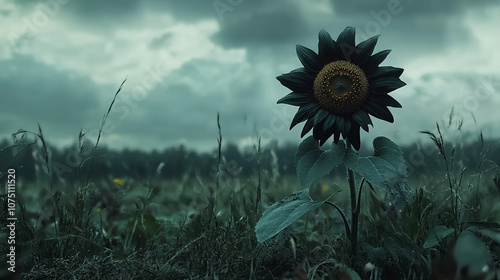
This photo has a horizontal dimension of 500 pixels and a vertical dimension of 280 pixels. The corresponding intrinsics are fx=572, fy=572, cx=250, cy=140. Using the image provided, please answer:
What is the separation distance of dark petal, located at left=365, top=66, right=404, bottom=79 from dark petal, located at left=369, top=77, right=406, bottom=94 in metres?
0.02

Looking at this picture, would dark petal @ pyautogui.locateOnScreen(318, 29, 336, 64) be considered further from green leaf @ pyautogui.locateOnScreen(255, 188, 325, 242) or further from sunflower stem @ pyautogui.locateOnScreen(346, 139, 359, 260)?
green leaf @ pyautogui.locateOnScreen(255, 188, 325, 242)

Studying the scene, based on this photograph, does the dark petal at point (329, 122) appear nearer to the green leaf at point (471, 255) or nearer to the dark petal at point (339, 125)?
the dark petal at point (339, 125)

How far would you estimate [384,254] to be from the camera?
2.62 m

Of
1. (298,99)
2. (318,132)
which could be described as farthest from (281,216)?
(298,99)

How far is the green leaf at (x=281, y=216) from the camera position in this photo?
2439 millimetres

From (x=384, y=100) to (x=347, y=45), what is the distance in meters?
0.31

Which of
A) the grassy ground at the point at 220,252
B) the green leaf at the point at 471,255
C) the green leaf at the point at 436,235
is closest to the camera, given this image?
the green leaf at the point at 471,255

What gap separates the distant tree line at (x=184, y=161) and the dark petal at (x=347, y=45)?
0.71m

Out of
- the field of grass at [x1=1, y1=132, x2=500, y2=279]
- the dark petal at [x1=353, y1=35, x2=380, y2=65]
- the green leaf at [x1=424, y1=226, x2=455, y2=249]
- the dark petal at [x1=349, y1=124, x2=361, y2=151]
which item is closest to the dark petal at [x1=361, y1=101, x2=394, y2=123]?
the dark petal at [x1=349, y1=124, x2=361, y2=151]

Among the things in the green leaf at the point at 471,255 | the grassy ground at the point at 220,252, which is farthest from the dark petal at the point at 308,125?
the green leaf at the point at 471,255

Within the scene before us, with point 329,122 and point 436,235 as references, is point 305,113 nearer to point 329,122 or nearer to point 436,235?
point 329,122

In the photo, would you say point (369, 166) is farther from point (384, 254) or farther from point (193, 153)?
point (193, 153)

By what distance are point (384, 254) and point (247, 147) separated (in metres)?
2.21

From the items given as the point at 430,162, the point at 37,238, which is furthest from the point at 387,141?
the point at 430,162
